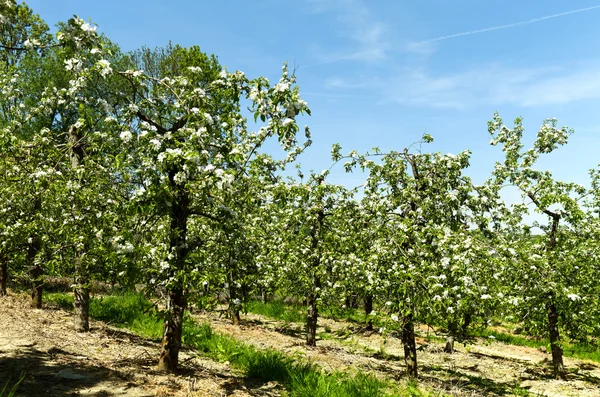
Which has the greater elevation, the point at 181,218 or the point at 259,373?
the point at 181,218

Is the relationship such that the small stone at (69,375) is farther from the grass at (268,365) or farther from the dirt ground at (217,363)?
the grass at (268,365)

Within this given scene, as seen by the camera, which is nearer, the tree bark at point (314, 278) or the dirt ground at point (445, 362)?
the dirt ground at point (445, 362)

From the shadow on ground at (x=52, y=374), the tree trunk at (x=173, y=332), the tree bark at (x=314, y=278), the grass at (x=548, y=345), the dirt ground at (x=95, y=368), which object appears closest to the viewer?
the shadow on ground at (x=52, y=374)

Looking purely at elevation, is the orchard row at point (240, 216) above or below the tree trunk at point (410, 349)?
above

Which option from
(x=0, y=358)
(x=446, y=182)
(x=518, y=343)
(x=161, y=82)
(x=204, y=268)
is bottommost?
(x=518, y=343)

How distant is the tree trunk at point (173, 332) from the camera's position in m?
7.23

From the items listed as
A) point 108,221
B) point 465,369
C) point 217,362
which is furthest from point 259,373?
point 465,369

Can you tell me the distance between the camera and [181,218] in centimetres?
724

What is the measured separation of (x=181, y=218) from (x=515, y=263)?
756 cm

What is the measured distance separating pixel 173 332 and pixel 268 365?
2148 mm

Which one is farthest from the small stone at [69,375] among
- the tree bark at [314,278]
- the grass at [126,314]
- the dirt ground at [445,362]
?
the tree bark at [314,278]

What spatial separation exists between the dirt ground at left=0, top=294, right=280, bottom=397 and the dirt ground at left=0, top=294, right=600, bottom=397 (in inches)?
0.6

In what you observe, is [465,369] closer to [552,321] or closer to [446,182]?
[552,321]

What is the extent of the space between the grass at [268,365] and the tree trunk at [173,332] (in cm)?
29
